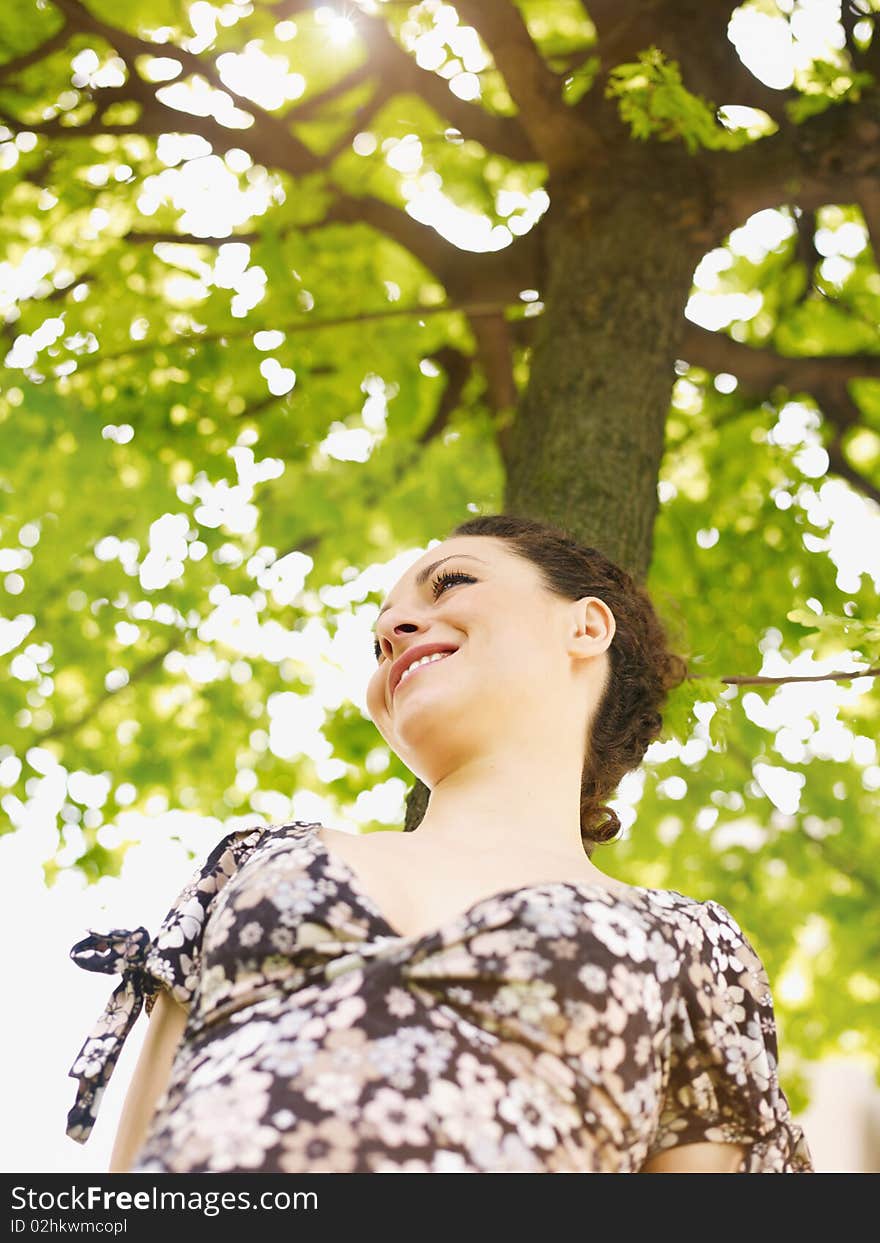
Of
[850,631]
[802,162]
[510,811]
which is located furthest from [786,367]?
[510,811]

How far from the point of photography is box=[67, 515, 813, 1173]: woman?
5.24 ft

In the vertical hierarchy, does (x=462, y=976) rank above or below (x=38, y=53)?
below

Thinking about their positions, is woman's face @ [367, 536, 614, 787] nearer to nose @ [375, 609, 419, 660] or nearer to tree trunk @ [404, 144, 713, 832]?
nose @ [375, 609, 419, 660]

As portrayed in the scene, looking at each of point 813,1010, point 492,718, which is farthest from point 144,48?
point 813,1010

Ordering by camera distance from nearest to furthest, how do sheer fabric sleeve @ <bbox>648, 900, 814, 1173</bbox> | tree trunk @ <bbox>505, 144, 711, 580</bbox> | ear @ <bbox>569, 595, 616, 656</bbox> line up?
sheer fabric sleeve @ <bbox>648, 900, 814, 1173</bbox>
ear @ <bbox>569, 595, 616, 656</bbox>
tree trunk @ <bbox>505, 144, 711, 580</bbox>

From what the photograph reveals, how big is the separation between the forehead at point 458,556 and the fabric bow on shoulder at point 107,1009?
90 cm

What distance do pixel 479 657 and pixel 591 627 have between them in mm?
352

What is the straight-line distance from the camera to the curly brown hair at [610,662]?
263 centimetres

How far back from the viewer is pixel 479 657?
92.0 inches

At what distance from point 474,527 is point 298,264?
99.4 inches

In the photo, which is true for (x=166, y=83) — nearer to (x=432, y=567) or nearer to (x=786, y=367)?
(x=786, y=367)

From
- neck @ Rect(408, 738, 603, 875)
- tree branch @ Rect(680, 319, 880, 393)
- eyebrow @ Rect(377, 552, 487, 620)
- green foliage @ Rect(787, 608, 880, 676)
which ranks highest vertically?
tree branch @ Rect(680, 319, 880, 393)

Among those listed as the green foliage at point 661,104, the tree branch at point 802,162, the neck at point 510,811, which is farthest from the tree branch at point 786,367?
the neck at point 510,811

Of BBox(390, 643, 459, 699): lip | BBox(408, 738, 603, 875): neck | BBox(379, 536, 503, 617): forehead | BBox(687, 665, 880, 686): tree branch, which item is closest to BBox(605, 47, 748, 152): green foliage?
BBox(379, 536, 503, 617): forehead
